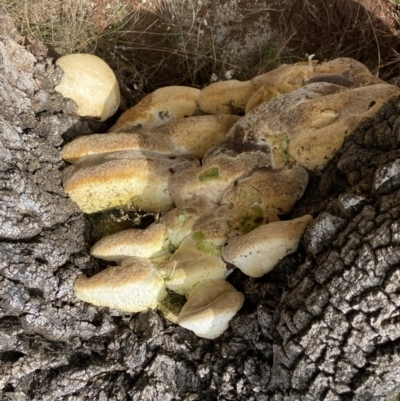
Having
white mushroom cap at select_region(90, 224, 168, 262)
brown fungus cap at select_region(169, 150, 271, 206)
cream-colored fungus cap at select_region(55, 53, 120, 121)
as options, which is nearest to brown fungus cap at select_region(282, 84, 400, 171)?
brown fungus cap at select_region(169, 150, 271, 206)

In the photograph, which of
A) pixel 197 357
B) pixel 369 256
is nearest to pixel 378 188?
pixel 369 256

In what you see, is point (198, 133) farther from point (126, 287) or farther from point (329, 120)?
point (126, 287)

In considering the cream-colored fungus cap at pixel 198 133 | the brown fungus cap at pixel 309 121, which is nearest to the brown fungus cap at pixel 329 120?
the brown fungus cap at pixel 309 121

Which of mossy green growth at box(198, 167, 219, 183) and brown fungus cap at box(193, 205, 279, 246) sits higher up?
mossy green growth at box(198, 167, 219, 183)

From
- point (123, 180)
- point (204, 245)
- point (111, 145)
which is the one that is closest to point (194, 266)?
point (204, 245)

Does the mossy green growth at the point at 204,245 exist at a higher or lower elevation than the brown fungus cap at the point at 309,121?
lower

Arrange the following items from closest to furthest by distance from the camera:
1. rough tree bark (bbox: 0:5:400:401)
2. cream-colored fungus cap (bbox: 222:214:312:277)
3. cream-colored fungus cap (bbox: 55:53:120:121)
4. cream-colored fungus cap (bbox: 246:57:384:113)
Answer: rough tree bark (bbox: 0:5:400:401) < cream-colored fungus cap (bbox: 222:214:312:277) < cream-colored fungus cap (bbox: 246:57:384:113) < cream-colored fungus cap (bbox: 55:53:120:121)

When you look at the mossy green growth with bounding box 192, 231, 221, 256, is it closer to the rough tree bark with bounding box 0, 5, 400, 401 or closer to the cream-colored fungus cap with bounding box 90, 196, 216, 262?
the cream-colored fungus cap with bounding box 90, 196, 216, 262

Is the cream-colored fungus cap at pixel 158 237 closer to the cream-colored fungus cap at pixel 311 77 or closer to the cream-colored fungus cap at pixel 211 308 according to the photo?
the cream-colored fungus cap at pixel 211 308
